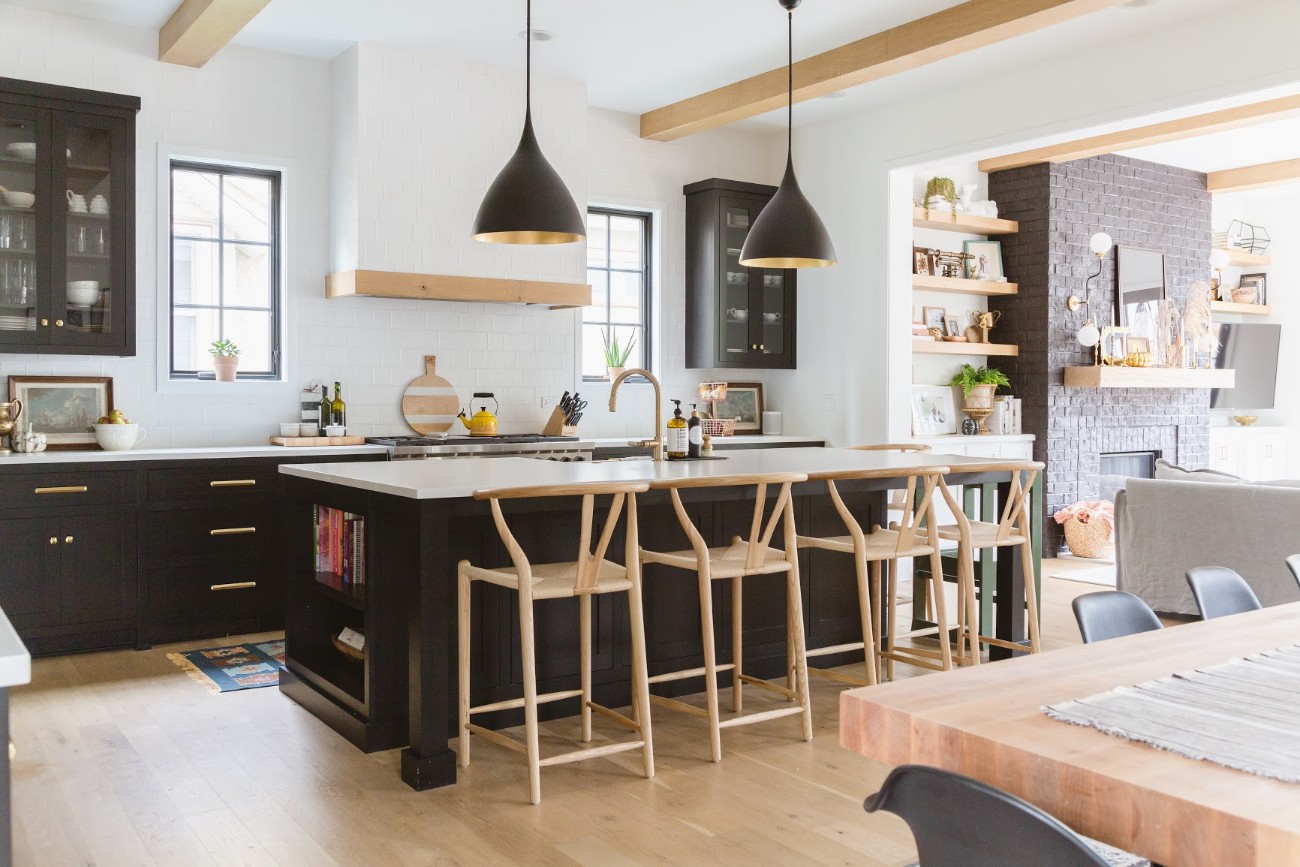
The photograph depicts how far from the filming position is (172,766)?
356 cm

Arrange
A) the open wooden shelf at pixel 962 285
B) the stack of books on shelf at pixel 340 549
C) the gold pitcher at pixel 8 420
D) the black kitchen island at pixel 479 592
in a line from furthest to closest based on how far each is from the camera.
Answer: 1. the open wooden shelf at pixel 962 285
2. the gold pitcher at pixel 8 420
3. the stack of books on shelf at pixel 340 549
4. the black kitchen island at pixel 479 592

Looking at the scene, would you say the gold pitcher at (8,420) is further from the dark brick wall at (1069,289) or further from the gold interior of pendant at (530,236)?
the dark brick wall at (1069,289)

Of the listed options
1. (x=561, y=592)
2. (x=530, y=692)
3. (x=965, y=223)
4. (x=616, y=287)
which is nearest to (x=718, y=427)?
(x=616, y=287)

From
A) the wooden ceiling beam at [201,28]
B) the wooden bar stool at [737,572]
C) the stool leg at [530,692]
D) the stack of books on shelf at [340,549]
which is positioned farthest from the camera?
the wooden ceiling beam at [201,28]

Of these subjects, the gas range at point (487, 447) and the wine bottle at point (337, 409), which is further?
the wine bottle at point (337, 409)

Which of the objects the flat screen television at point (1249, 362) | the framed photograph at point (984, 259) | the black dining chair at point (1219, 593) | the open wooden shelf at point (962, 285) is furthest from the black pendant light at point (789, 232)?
the flat screen television at point (1249, 362)

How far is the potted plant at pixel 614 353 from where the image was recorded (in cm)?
750

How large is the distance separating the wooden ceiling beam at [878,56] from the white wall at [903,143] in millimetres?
892

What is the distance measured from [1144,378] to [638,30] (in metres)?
5.08

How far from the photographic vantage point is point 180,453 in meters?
5.31

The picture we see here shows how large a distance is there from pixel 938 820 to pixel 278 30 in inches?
219

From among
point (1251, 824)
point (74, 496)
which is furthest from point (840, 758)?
point (74, 496)

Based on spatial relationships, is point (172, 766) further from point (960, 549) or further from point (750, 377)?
point (750, 377)

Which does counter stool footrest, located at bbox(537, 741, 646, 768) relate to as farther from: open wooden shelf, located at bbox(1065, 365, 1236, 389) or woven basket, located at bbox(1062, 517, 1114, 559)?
open wooden shelf, located at bbox(1065, 365, 1236, 389)
